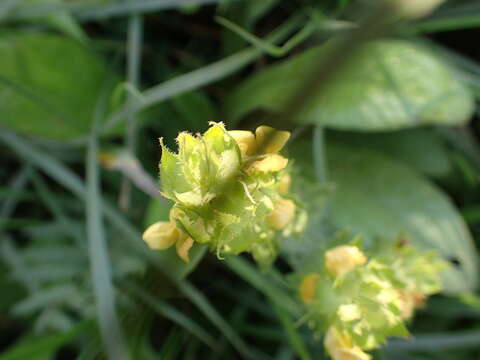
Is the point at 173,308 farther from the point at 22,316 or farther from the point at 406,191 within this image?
the point at 406,191

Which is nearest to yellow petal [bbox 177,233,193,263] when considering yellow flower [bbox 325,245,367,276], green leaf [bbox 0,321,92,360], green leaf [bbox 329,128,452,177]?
yellow flower [bbox 325,245,367,276]

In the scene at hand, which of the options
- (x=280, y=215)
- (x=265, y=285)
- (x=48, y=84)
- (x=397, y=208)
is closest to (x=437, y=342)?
(x=397, y=208)

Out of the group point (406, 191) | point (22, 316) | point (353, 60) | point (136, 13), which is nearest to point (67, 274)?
point (22, 316)

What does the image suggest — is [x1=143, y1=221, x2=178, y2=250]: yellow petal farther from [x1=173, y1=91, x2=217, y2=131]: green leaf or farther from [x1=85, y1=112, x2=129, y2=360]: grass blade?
[x1=173, y1=91, x2=217, y2=131]: green leaf

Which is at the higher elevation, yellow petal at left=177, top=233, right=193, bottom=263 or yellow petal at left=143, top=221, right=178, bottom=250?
yellow petal at left=143, top=221, right=178, bottom=250

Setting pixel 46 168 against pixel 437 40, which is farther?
pixel 437 40
